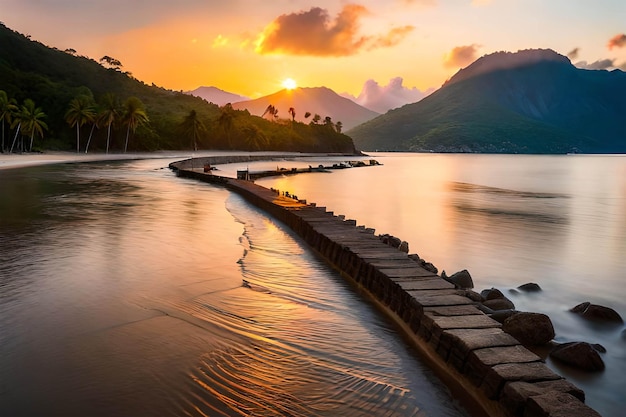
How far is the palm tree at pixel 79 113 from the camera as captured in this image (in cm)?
8431

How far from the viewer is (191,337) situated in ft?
18.4

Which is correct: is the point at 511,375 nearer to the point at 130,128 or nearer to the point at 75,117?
the point at 75,117

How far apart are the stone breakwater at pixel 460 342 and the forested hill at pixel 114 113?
79.3 meters

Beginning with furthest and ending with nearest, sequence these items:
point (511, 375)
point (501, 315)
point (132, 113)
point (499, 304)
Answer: point (132, 113) → point (499, 304) → point (501, 315) → point (511, 375)

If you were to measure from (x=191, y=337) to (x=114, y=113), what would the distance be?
91385 millimetres

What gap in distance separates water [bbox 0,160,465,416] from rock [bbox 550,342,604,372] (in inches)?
82.5

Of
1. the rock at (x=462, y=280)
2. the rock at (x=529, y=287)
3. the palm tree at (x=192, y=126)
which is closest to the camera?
the rock at (x=462, y=280)

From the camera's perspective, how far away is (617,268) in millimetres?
14359

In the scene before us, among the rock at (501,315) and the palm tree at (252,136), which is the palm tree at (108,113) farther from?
the rock at (501,315)

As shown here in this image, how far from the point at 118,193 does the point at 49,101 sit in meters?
82.2

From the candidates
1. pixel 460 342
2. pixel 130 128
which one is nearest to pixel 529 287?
pixel 460 342

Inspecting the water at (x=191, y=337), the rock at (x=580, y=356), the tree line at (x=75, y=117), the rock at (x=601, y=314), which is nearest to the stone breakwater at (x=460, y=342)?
the water at (x=191, y=337)

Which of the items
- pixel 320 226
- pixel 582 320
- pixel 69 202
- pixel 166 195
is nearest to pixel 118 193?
pixel 166 195

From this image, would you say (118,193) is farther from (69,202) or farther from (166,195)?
(69,202)
